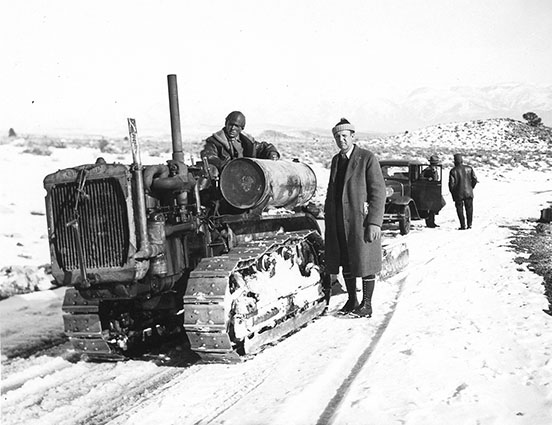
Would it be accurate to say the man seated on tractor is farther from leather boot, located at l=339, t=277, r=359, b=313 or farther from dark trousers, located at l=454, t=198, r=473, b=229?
dark trousers, located at l=454, t=198, r=473, b=229

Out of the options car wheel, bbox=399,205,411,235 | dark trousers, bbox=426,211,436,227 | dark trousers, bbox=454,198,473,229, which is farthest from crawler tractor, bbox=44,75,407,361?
Answer: dark trousers, bbox=426,211,436,227

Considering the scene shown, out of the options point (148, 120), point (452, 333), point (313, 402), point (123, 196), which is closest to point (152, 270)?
point (123, 196)

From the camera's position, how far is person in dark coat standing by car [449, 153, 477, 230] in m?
14.4

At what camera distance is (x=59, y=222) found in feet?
17.5

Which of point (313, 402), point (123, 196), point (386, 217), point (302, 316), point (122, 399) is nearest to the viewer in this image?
point (313, 402)

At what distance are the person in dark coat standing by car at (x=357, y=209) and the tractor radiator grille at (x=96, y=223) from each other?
95.1 inches

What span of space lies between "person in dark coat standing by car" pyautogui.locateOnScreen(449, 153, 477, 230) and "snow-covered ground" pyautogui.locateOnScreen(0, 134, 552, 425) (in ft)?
20.6

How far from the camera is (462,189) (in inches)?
571

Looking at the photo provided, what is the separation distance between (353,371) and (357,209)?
213 cm

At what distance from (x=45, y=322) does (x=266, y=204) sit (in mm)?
3278

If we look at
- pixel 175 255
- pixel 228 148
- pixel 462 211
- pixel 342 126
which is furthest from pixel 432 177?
pixel 175 255

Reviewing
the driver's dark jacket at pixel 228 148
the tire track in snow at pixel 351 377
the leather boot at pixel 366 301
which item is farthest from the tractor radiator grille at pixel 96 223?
the leather boot at pixel 366 301

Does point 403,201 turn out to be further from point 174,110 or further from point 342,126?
point 174,110

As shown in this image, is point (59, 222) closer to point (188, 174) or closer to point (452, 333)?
point (188, 174)
